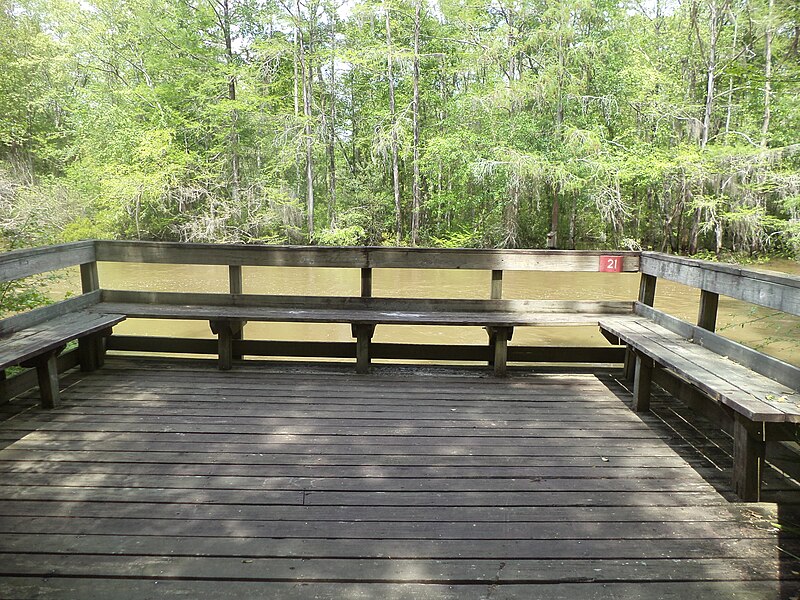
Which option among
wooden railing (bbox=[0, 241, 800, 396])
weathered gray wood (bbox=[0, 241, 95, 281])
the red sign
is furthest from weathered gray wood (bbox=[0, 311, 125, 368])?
the red sign

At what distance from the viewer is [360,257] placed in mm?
4770

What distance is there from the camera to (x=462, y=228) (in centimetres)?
2200

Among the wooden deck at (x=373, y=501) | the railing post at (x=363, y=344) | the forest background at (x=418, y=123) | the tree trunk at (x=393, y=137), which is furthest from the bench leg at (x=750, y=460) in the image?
the tree trunk at (x=393, y=137)

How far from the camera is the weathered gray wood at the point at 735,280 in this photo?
2979mm

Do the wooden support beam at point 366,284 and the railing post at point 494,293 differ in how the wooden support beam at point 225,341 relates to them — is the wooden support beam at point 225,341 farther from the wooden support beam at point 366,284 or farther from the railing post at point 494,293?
the railing post at point 494,293

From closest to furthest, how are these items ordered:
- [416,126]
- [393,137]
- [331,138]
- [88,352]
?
[88,352] → [393,137] → [416,126] → [331,138]

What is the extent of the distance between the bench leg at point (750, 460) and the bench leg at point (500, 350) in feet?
6.72

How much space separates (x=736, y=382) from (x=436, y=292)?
1017 cm

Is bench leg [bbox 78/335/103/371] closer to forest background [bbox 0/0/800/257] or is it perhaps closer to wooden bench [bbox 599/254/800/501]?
wooden bench [bbox 599/254/800/501]

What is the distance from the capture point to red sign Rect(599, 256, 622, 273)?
4801 mm

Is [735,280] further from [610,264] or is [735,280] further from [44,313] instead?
[44,313]

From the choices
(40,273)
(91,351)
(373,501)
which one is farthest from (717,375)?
(40,273)

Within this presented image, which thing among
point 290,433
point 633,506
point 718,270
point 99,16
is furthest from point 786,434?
point 99,16

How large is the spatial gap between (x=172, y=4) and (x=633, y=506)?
23.1 m
